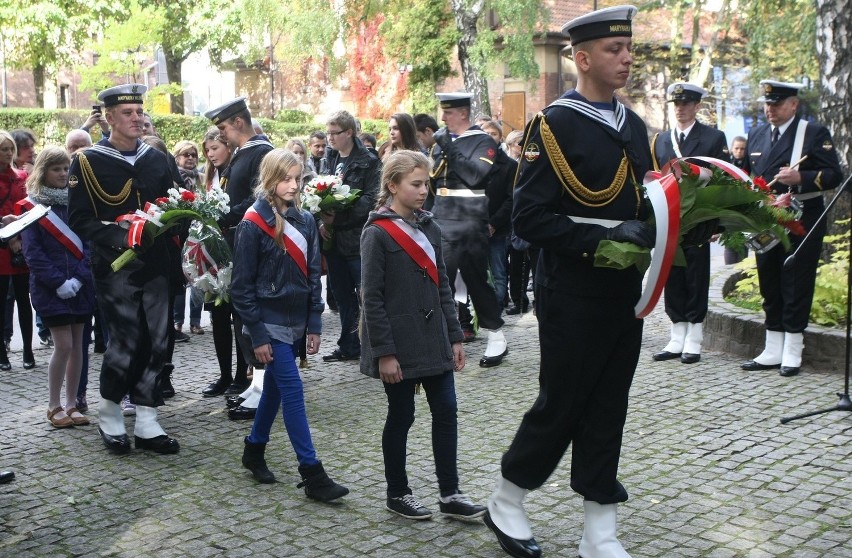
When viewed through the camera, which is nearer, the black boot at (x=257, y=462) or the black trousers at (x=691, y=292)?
the black boot at (x=257, y=462)

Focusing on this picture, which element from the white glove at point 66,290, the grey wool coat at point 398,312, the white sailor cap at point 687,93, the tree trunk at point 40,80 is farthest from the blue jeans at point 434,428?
the tree trunk at point 40,80

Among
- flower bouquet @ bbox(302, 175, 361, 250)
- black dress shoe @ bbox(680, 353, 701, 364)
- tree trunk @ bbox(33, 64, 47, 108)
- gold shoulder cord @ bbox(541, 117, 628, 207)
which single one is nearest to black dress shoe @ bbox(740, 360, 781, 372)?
black dress shoe @ bbox(680, 353, 701, 364)

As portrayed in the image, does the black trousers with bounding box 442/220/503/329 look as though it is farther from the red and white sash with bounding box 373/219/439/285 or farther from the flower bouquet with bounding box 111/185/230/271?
the red and white sash with bounding box 373/219/439/285

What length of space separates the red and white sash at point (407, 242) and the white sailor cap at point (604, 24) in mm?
1392

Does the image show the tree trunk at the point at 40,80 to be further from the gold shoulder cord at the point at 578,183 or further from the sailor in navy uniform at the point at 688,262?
the gold shoulder cord at the point at 578,183

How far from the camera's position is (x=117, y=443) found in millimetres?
6895

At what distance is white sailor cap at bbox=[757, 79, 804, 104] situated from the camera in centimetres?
892

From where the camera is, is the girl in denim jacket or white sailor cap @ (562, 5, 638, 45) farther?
the girl in denim jacket

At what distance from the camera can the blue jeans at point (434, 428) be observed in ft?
18.1

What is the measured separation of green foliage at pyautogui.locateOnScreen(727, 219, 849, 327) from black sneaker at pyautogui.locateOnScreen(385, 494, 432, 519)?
5064 millimetres

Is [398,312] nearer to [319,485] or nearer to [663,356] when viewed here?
[319,485]

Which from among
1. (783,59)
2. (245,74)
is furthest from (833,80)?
(245,74)

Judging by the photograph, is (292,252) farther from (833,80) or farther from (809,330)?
(833,80)

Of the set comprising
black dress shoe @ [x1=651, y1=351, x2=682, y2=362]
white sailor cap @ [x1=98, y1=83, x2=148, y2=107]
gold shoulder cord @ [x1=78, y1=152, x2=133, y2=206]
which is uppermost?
white sailor cap @ [x1=98, y1=83, x2=148, y2=107]
